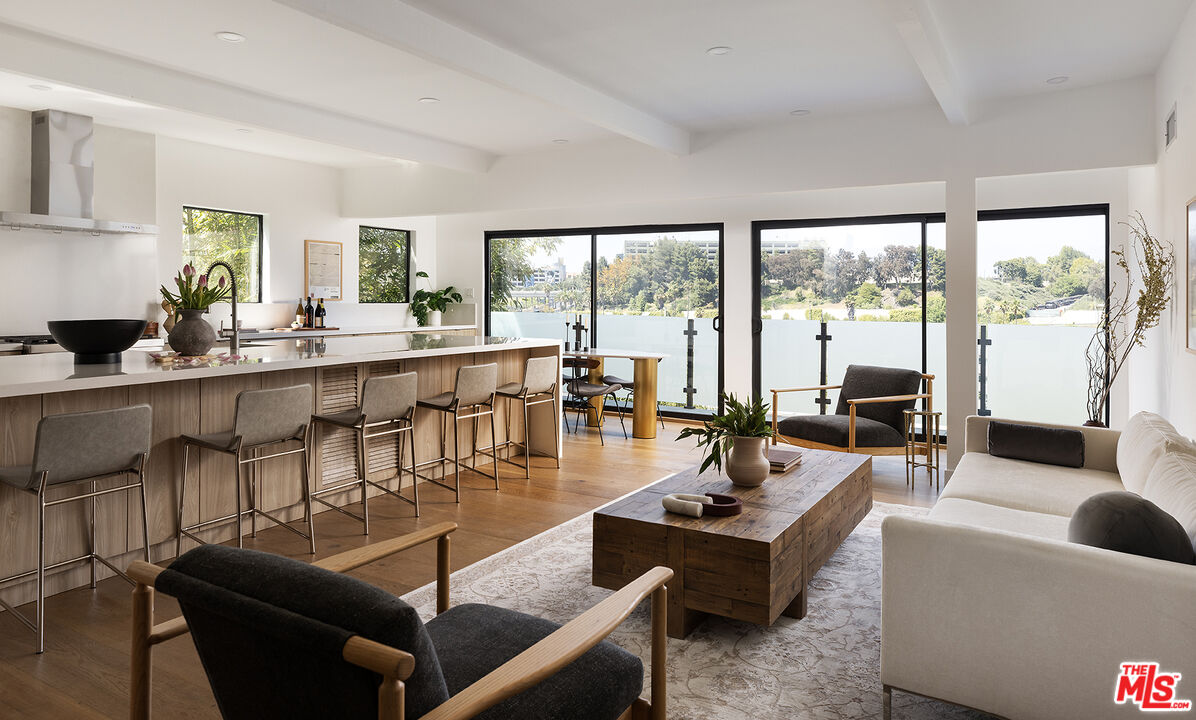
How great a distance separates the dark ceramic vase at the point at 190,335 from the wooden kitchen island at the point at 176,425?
0.63 feet

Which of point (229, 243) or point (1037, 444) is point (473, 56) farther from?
point (229, 243)

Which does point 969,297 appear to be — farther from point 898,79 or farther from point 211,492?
point 211,492

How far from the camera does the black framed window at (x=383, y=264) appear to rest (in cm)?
886

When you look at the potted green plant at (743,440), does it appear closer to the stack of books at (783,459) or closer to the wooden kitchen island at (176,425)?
the stack of books at (783,459)

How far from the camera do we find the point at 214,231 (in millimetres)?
7355

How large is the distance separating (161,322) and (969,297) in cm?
663

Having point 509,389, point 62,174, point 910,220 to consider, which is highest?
point 62,174

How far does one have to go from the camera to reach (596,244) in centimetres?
833

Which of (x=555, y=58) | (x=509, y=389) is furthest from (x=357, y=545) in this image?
(x=555, y=58)

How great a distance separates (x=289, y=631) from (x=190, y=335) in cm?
325

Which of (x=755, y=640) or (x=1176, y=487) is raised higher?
(x=1176, y=487)

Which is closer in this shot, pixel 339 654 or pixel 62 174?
pixel 339 654

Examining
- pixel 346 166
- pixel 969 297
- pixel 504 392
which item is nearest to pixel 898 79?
pixel 969 297

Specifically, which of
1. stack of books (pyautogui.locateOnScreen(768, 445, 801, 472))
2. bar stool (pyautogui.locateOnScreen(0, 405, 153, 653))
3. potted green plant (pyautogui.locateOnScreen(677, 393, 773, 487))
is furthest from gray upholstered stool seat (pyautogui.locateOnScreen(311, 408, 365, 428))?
stack of books (pyautogui.locateOnScreen(768, 445, 801, 472))
